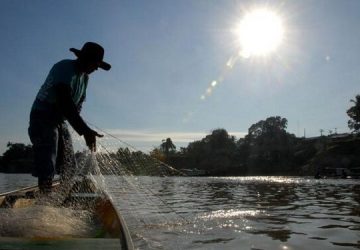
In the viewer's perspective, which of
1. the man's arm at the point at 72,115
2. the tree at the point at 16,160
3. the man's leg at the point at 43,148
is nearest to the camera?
the man's arm at the point at 72,115

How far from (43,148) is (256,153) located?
126 metres

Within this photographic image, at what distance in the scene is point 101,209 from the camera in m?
5.01

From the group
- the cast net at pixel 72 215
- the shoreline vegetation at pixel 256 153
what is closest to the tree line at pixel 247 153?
the shoreline vegetation at pixel 256 153

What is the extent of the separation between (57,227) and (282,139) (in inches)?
5065

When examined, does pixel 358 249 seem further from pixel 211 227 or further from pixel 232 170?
pixel 232 170

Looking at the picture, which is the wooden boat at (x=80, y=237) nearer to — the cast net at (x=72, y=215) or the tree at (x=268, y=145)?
the cast net at (x=72, y=215)

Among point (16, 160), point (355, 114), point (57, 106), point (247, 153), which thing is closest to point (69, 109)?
point (57, 106)

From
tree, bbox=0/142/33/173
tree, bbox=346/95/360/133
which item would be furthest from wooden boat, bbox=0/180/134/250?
tree, bbox=0/142/33/173

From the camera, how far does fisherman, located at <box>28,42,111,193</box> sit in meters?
4.71

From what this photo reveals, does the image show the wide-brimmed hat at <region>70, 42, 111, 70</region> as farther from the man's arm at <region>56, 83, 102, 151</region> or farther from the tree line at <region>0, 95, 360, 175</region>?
the tree line at <region>0, 95, 360, 175</region>

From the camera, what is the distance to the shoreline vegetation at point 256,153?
340 ft

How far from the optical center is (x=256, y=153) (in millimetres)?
128750

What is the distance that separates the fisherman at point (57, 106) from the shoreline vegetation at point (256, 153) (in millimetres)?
97078

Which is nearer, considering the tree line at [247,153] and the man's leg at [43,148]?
the man's leg at [43,148]
